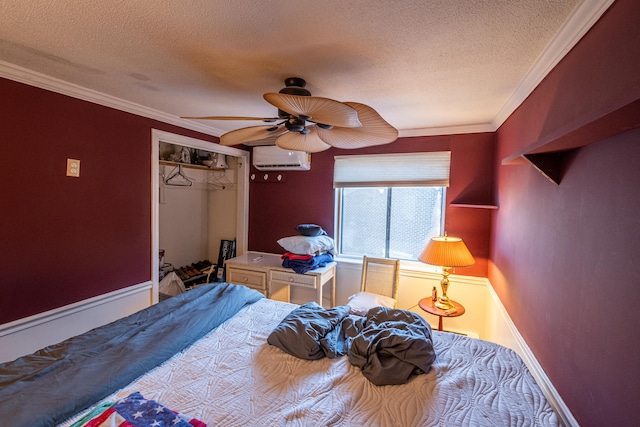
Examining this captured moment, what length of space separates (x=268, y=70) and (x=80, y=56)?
102 cm

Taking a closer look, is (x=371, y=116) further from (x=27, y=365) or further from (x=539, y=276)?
(x=27, y=365)

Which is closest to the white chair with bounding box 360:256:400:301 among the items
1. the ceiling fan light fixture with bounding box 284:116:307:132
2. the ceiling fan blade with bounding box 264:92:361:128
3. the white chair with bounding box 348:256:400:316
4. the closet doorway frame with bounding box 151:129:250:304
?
the white chair with bounding box 348:256:400:316

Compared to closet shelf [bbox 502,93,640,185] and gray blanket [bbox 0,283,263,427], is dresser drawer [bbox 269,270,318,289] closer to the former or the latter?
gray blanket [bbox 0,283,263,427]

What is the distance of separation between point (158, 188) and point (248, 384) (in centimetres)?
220

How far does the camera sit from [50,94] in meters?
1.86

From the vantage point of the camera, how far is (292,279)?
2.83 m

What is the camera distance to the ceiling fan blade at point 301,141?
1.70 meters

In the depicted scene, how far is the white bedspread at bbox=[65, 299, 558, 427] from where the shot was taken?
103 cm

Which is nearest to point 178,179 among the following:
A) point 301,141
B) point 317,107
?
point 301,141

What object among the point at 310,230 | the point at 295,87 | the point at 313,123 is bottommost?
the point at 310,230

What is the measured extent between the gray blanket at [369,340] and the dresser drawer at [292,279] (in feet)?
3.20

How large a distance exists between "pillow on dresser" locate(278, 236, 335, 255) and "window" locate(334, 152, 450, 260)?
0.35m

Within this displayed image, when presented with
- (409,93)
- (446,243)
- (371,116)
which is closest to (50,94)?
(371,116)

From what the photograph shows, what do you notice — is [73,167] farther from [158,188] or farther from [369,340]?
[369,340]
